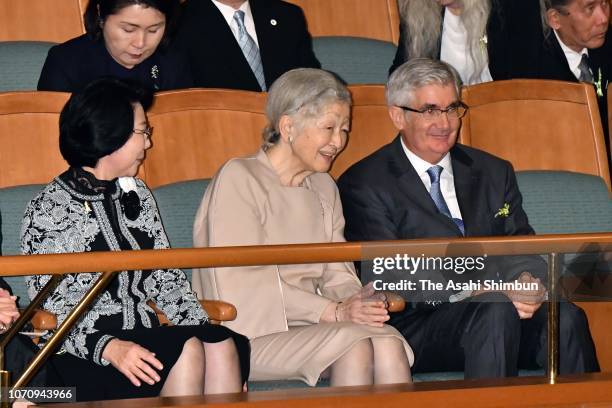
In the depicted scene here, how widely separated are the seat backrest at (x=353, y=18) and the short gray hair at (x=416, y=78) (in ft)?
2.91

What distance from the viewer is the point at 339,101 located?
2.79 meters

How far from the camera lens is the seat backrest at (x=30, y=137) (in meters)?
2.83

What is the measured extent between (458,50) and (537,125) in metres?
0.45

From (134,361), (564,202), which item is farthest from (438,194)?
(134,361)

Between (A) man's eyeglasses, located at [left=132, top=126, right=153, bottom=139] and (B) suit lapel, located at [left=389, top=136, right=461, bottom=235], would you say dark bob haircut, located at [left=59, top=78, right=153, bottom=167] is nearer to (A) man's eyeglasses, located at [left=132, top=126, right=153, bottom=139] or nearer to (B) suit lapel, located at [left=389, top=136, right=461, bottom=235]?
(A) man's eyeglasses, located at [left=132, top=126, right=153, bottom=139]

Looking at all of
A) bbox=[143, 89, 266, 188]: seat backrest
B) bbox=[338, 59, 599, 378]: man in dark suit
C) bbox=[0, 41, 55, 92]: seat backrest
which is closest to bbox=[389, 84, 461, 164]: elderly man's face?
bbox=[338, 59, 599, 378]: man in dark suit

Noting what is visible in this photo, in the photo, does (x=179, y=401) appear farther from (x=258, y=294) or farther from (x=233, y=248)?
(x=258, y=294)

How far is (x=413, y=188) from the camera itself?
2904mm

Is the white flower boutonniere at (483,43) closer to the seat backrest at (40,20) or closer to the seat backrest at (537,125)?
the seat backrest at (537,125)

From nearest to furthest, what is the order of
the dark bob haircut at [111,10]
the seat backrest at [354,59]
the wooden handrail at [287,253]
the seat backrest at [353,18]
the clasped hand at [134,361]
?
the wooden handrail at [287,253] < the clasped hand at [134,361] < the dark bob haircut at [111,10] < the seat backrest at [354,59] < the seat backrest at [353,18]

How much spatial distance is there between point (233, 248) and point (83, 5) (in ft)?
5.72

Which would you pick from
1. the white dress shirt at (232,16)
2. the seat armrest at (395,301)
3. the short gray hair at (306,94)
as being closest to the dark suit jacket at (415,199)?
the short gray hair at (306,94)

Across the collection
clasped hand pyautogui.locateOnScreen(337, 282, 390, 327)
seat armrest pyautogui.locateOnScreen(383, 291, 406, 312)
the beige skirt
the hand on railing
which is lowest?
the beige skirt

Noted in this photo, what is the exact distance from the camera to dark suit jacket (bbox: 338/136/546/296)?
2.87 m
